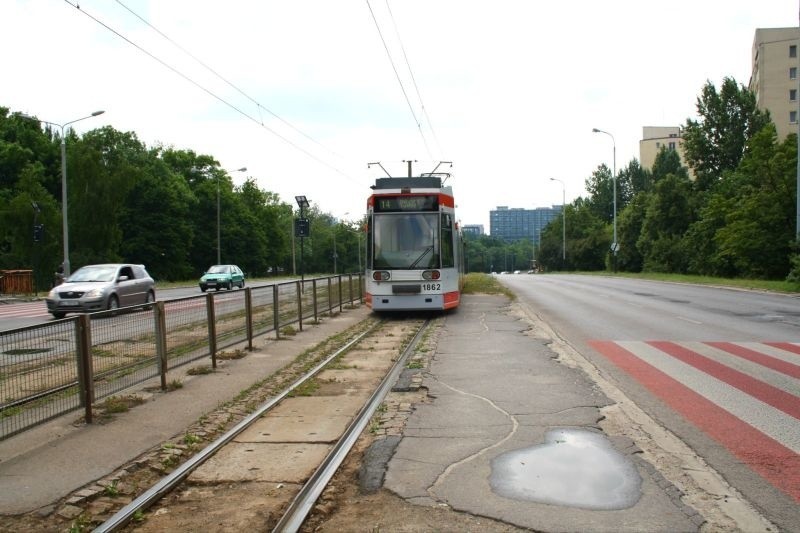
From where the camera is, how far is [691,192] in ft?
224

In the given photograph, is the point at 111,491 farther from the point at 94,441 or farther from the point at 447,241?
the point at 447,241

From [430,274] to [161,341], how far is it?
32.3 ft

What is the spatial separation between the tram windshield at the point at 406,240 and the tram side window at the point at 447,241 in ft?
0.79

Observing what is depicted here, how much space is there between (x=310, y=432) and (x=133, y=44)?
9.32 metres

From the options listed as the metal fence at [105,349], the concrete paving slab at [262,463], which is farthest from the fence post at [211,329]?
the concrete paving slab at [262,463]

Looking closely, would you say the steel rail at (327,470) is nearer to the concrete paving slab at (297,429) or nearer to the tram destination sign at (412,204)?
the concrete paving slab at (297,429)

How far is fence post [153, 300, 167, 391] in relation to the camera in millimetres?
8602

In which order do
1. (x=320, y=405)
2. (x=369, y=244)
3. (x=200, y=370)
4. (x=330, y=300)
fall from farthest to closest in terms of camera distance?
1. (x=330, y=300)
2. (x=369, y=244)
3. (x=200, y=370)
4. (x=320, y=405)

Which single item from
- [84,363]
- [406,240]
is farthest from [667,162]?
[84,363]

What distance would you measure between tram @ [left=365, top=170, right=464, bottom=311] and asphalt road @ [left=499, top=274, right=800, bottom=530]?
3.21 meters

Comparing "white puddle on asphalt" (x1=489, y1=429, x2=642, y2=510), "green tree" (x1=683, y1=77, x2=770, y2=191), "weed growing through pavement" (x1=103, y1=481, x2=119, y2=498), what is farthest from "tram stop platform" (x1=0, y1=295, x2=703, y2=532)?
"green tree" (x1=683, y1=77, x2=770, y2=191)

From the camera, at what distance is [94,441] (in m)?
6.14

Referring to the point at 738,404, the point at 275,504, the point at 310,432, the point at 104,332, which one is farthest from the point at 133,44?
the point at 738,404

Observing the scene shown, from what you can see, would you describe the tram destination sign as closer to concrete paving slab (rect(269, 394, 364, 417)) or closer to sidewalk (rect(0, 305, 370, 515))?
sidewalk (rect(0, 305, 370, 515))
